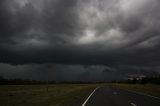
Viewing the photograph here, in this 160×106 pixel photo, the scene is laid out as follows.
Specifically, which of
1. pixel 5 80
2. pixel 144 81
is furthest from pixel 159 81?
pixel 5 80

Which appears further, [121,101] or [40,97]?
[40,97]

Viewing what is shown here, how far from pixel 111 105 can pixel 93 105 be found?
1.49 meters

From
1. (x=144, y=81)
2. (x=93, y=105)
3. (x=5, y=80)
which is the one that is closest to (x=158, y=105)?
(x=93, y=105)

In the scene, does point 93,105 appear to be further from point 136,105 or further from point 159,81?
point 159,81

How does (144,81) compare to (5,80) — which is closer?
(144,81)

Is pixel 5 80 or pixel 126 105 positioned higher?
pixel 5 80

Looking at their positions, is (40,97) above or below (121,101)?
above

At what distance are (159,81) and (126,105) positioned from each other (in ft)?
353

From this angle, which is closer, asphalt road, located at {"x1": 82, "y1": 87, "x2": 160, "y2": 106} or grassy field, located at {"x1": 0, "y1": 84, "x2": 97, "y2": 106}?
asphalt road, located at {"x1": 82, "y1": 87, "x2": 160, "y2": 106}

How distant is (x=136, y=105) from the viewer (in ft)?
58.2

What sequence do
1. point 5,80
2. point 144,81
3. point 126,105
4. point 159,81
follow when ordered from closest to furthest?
1. point 126,105
2. point 159,81
3. point 144,81
4. point 5,80

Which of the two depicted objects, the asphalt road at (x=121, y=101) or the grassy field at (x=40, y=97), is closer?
the asphalt road at (x=121, y=101)

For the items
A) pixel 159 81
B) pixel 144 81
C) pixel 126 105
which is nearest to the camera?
pixel 126 105

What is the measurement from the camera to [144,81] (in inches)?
5704
